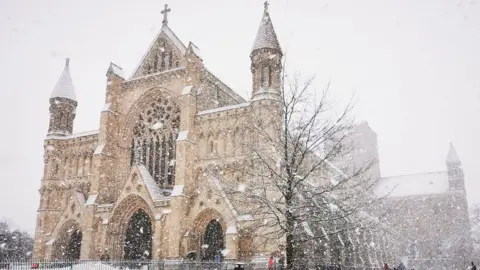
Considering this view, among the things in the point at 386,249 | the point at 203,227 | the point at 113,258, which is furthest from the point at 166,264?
the point at 386,249

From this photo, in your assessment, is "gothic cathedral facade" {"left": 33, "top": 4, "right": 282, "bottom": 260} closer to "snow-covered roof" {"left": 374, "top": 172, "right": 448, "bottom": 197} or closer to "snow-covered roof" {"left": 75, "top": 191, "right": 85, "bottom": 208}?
"snow-covered roof" {"left": 75, "top": 191, "right": 85, "bottom": 208}

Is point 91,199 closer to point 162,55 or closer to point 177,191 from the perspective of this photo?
point 177,191

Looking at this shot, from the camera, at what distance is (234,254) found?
2483cm

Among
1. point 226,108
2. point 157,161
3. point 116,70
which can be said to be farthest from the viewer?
point 116,70

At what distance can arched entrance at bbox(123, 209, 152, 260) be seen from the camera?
2964cm

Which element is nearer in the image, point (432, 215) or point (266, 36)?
point (266, 36)

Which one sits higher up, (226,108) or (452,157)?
(452,157)

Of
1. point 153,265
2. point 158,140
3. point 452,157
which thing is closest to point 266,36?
point 158,140

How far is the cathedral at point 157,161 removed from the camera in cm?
2719

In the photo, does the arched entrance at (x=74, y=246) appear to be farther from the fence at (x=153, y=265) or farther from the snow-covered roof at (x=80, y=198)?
the fence at (x=153, y=265)

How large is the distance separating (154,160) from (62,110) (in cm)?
931

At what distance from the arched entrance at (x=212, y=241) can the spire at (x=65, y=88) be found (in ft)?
53.7

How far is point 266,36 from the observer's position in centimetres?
2941

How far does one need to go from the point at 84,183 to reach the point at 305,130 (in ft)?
70.9
